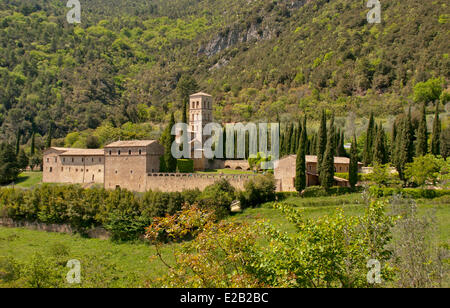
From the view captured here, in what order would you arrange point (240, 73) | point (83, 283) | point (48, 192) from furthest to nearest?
point (240, 73)
point (48, 192)
point (83, 283)

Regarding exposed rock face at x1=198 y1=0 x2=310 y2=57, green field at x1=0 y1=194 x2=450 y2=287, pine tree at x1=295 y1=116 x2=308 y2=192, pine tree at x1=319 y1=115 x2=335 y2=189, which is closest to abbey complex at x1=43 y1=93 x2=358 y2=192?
pine tree at x1=295 y1=116 x2=308 y2=192

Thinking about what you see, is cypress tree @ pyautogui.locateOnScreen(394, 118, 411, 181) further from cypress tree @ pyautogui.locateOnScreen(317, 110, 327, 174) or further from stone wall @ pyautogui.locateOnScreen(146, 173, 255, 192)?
stone wall @ pyautogui.locateOnScreen(146, 173, 255, 192)

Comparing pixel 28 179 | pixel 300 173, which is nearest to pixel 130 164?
pixel 28 179

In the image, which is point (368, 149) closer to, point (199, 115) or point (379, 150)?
point (379, 150)

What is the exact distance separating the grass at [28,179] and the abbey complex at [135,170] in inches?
84.5

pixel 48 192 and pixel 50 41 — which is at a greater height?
pixel 50 41

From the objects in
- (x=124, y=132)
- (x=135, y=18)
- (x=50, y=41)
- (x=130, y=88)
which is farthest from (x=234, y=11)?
(x=124, y=132)

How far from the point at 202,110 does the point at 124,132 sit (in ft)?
52.1

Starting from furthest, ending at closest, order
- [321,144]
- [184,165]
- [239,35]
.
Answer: [239,35] < [184,165] < [321,144]

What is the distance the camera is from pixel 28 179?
52688 millimetres

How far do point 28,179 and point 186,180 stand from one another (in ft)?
80.1

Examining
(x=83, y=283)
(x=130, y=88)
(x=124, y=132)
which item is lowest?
(x=83, y=283)

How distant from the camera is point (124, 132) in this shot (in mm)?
65688
